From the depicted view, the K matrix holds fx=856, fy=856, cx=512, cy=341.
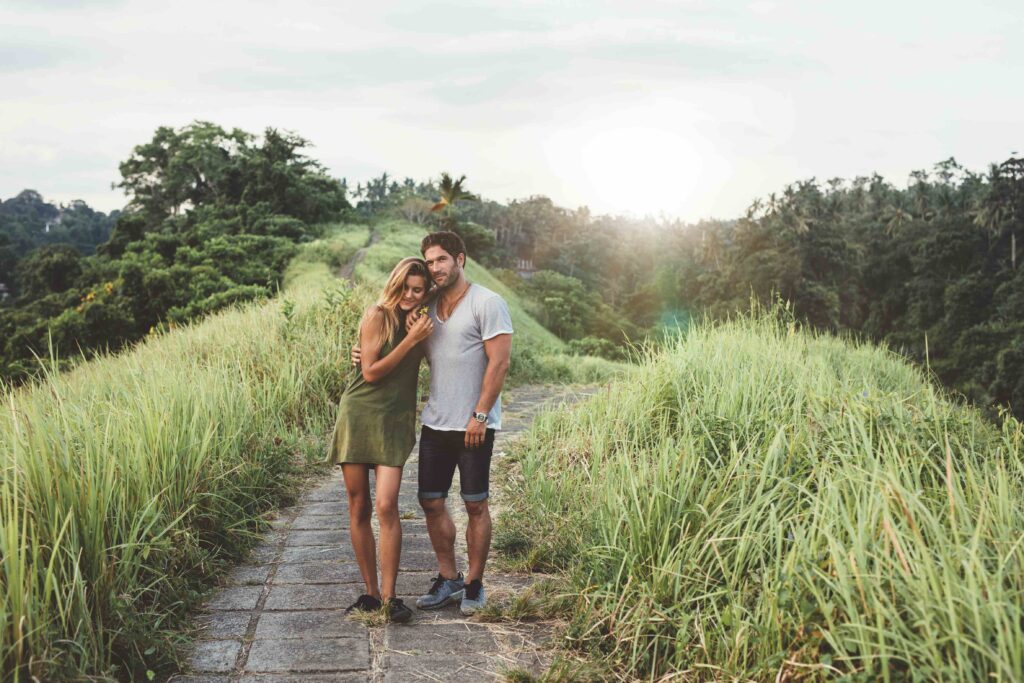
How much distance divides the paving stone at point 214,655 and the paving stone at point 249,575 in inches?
27.2

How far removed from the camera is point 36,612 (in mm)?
2598

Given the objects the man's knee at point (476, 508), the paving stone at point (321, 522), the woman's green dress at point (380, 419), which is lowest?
the paving stone at point (321, 522)

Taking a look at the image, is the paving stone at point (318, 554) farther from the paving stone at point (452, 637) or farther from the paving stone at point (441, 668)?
the paving stone at point (441, 668)

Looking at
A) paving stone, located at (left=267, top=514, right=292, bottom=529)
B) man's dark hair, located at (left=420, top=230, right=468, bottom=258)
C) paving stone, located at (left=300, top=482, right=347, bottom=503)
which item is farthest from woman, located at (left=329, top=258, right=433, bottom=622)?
paving stone, located at (left=300, top=482, right=347, bottom=503)

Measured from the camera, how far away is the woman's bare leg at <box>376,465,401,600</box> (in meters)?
3.60

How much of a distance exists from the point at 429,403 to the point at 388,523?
1.77 ft

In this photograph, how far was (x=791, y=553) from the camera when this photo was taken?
261 centimetres

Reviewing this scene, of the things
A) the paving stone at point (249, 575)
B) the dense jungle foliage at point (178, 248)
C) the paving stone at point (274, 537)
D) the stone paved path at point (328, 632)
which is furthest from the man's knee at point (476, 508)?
the dense jungle foliage at point (178, 248)

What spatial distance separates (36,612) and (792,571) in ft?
7.52

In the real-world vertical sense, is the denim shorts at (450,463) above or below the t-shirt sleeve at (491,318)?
below

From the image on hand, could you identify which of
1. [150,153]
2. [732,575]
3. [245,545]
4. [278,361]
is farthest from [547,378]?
[150,153]

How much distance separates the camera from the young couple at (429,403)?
3.60 meters

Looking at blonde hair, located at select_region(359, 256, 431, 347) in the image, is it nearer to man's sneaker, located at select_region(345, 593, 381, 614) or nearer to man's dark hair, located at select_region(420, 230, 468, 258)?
man's dark hair, located at select_region(420, 230, 468, 258)

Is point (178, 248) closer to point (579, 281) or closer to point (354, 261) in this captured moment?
point (354, 261)
